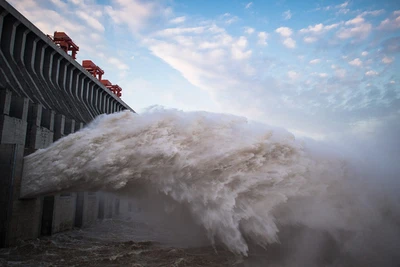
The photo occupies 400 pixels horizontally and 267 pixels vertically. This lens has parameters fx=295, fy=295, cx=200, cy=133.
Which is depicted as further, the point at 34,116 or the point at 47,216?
the point at 34,116

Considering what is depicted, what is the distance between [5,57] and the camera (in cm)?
2947

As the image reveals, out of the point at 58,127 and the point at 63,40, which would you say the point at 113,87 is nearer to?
the point at 63,40

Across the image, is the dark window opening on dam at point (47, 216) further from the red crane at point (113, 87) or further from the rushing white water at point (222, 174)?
the red crane at point (113, 87)

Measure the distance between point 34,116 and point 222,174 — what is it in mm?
16963

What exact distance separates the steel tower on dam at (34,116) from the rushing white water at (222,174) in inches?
61.3

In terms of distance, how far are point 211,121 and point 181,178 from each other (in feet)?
12.0

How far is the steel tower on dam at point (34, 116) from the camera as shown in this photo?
17.8 metres

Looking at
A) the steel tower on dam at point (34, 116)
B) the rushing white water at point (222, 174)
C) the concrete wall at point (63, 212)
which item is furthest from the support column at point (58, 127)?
the rushing white water at point (222, 174)

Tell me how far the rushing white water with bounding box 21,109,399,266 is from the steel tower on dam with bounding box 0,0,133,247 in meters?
1.56

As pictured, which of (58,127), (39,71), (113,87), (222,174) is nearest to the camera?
(222,174)

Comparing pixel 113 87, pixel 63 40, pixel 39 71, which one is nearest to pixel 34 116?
pixel 39 71

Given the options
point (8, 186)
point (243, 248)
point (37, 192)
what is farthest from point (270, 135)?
point (8, 186)

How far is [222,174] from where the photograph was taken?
16.1m

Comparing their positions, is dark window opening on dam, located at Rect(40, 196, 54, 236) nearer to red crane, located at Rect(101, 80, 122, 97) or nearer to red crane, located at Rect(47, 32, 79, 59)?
red crane, located at Rect(47, 32, 79, 59)
